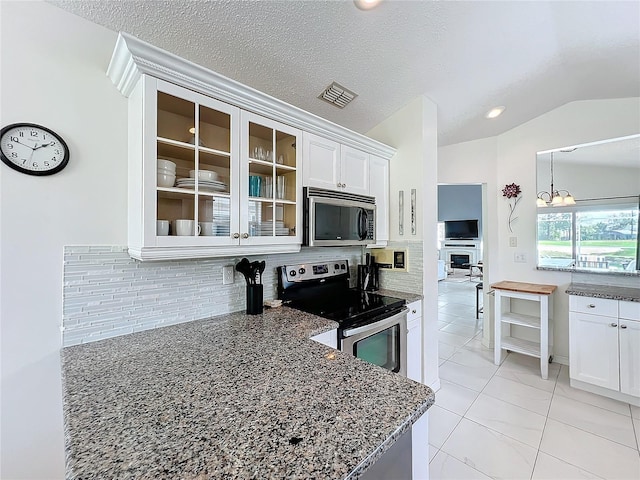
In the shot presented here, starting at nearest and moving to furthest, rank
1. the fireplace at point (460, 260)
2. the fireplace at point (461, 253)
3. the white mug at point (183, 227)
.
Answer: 1. the white mug at point (183, 227)
2. the fireplace at point (461, 253)
3. the fireplace at point (460, 260)

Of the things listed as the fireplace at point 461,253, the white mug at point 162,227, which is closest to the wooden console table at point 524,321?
the white mug at point 162,227

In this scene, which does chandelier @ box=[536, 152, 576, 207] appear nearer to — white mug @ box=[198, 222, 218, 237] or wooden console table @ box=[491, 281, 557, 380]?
wooden console table @ box=[491, 281, 557, 380]

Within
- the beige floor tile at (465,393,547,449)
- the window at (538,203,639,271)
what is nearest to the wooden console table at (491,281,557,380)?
the window at (538,203,639,271)

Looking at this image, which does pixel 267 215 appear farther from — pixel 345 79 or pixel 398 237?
pixel 398 237

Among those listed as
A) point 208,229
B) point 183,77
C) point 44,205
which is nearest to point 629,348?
point 208,229

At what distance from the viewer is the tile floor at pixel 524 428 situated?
1.62 metres

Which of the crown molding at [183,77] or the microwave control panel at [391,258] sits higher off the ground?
the crown molding at [183,77]

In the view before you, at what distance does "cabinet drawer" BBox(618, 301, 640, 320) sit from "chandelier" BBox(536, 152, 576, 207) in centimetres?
112

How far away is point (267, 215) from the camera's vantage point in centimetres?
170

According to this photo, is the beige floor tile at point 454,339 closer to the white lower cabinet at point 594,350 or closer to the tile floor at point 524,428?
the tile floor at point 524,428

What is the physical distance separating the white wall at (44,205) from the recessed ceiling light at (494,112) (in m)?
3.07

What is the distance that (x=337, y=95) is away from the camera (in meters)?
2.12

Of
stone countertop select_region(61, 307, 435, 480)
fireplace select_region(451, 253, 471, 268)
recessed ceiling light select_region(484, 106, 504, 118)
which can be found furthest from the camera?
fireplace select_region(451, 253, 471, 268)

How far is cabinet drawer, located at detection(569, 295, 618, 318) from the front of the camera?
7.36ft
